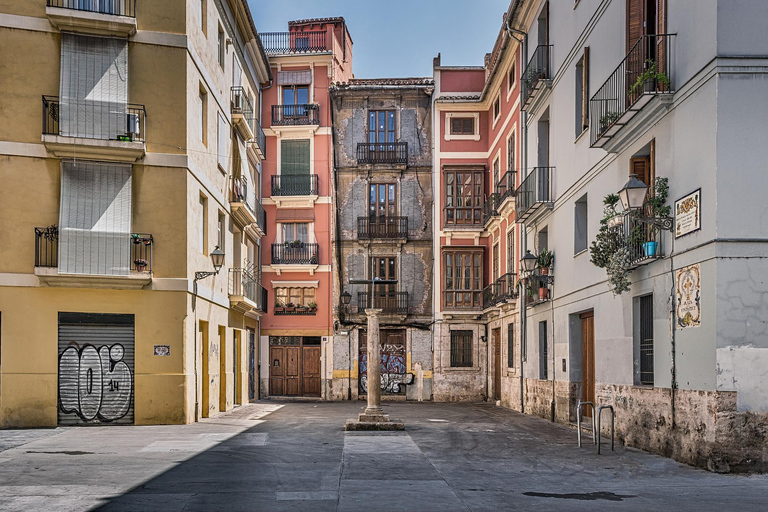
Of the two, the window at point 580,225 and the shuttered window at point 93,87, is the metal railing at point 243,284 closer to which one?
the shuttered window at point 93,87

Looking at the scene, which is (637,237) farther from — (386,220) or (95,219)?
(386,220)

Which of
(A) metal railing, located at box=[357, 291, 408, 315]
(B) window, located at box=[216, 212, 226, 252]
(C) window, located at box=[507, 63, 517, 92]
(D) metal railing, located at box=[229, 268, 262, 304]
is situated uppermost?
(C) window, located at box=[507, 63, 517, 92]

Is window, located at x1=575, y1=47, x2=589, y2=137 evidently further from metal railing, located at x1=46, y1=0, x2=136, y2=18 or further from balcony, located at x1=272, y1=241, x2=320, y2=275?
balcony, located at x1=272, y1=241, x2=320, y2=275

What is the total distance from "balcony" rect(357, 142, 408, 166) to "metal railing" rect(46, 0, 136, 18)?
15.7m

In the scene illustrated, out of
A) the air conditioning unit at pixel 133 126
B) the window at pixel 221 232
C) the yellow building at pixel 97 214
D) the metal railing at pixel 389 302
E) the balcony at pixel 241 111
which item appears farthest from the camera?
the metal railing at pixel 389 302

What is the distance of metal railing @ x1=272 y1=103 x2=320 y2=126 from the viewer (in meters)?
35.2

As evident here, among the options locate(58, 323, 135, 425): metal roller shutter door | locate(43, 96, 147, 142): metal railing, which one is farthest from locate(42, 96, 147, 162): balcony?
locate(58, 323, 135, 425): metal roller shutter door

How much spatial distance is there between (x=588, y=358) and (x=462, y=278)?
Result: 14.9m

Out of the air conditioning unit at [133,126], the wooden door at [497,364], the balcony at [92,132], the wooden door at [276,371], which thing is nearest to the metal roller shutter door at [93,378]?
the balcony at [92,132]

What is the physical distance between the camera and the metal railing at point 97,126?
65.7 feet

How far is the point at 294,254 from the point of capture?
35.0 meters

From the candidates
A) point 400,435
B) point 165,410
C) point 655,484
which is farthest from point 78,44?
point 655,484

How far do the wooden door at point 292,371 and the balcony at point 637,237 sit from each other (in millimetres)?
21684

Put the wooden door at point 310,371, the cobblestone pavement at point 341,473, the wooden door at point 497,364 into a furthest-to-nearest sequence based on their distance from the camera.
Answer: the wooden door at point 310,371 → the wooden door at point 497,364 → the cobblestone pavement at point 341,473
